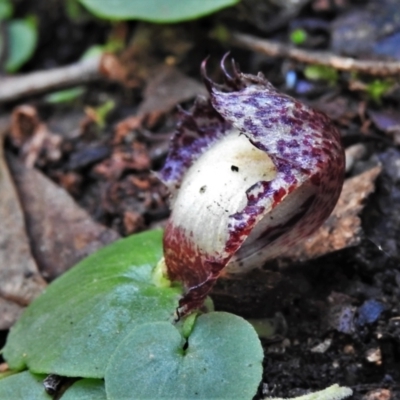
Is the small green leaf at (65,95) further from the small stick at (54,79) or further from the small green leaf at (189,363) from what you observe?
the small green leaf at (189,363)

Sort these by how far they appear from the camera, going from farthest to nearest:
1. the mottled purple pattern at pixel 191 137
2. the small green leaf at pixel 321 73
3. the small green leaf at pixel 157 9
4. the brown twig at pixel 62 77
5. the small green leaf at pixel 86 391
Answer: the brown twig at pixel 62 77
the small green leaf at pixel 157 9
the small green leaf at pixel 321 73
the mottled purple pattern at pixel 191 137
the small green leaf at pixel 86 391

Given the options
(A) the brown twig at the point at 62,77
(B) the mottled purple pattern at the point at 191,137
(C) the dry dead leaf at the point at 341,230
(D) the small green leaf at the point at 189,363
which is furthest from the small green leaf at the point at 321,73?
(D) the small green leaf at the point at 189,363

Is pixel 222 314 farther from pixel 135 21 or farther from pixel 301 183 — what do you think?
pixel 135 21

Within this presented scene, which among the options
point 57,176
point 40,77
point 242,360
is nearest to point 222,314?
point 242,360

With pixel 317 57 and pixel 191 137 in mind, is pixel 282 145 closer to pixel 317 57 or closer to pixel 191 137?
pixel 191 137

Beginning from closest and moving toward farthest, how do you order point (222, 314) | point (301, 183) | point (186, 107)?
point (301, 183)
point (222, 314)
point (186, 107)

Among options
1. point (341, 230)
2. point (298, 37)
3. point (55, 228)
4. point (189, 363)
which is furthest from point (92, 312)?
point (298, 37)
